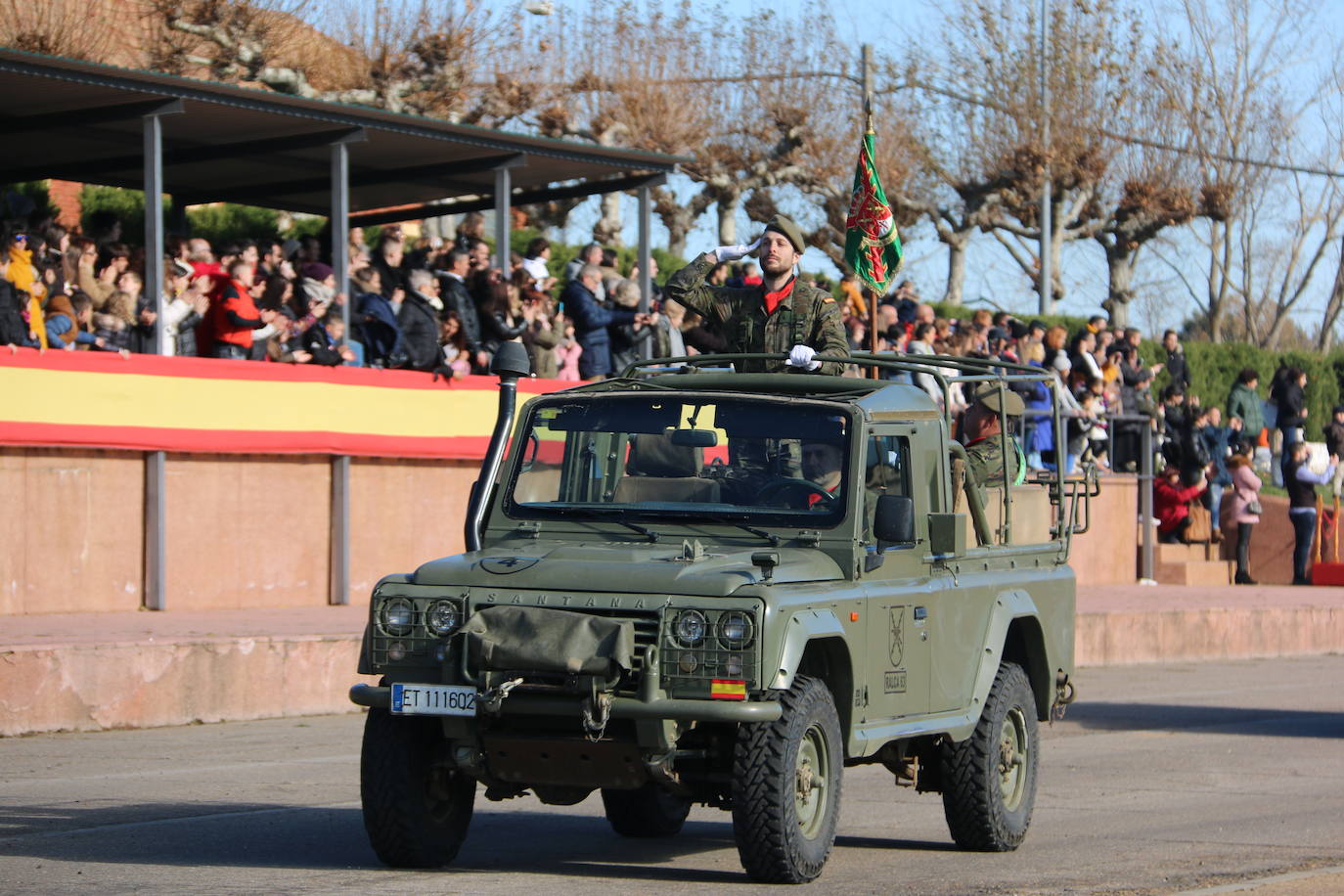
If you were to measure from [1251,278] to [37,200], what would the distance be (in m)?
36.9

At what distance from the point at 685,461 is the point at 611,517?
402 mm

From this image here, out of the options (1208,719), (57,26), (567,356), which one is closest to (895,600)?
(1208,719)

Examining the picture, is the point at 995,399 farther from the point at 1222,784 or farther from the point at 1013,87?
the point at 1013,87

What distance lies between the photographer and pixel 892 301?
25641mm

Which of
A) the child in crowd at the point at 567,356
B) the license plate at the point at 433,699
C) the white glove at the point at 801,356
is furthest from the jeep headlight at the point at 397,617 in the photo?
the child in crowd at the point at 567,356

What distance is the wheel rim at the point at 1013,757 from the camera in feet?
32.2

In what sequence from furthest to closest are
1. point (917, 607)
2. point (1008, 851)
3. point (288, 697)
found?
point (288, 697) → point (1008, 851) → point (917, 607)

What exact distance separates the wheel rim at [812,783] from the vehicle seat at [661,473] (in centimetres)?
122

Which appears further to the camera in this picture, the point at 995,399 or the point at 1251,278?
the point at 1251,278

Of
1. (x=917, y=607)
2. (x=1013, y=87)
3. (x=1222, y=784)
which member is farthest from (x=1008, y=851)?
(x=1013, y=87)

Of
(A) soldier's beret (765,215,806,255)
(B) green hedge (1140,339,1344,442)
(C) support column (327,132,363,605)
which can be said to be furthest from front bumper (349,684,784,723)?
(B) green hedge (1140,339,1344,442)

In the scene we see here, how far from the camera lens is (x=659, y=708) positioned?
771 cm

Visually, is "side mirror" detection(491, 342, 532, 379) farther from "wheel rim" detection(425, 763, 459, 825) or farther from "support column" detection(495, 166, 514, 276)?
"support column" detection(495, 166, 514, 276)

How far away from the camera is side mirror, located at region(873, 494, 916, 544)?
855 centimetres
